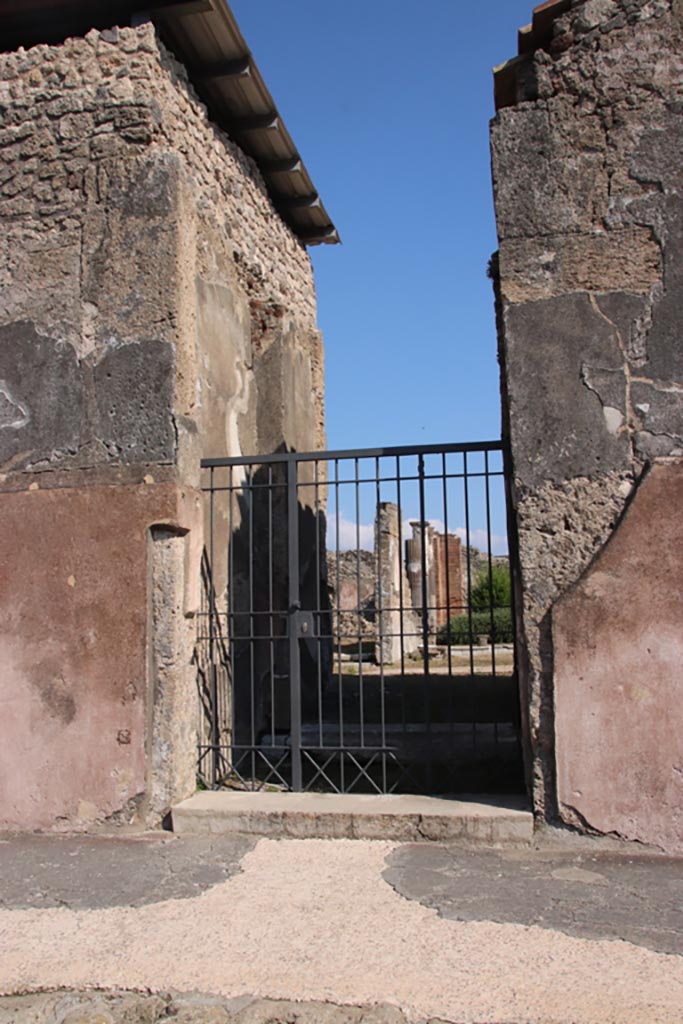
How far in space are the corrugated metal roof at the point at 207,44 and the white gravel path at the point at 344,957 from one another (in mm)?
4845

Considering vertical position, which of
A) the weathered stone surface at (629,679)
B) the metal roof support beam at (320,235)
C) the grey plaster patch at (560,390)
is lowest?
the weathered stone surface at (629,679)

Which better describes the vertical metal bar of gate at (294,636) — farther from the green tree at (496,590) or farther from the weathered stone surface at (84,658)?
the green tree at (496,590)

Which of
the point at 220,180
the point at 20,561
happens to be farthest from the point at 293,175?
the point at 20,561

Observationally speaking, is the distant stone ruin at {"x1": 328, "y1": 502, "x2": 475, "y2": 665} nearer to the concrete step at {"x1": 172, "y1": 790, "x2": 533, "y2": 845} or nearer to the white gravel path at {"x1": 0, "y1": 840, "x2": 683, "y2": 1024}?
the concrete step at {"x1": 172, "y1": 790, "x2": 533, "y2": 845}

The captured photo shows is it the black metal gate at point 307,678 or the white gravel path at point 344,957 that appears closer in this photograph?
the white gravel path at point 344,957

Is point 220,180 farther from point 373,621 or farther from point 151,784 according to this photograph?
point 373,621

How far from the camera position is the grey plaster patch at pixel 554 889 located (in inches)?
125

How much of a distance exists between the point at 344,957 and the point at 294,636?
7.16ft

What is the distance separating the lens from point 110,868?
4.04m

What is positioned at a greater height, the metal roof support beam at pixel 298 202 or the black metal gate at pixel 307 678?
the metal roof support beam at pixel 298 202

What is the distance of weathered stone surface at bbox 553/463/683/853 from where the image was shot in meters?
4.00

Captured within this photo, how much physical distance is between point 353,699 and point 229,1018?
14.3ft

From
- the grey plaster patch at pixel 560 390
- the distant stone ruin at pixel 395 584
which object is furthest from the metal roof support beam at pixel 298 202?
the distant stone ruin at pixel 395 584

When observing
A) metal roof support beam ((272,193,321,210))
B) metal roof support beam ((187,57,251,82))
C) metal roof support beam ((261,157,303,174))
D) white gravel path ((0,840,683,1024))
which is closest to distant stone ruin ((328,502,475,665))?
metal roof support beam ((272,193,321,210))
